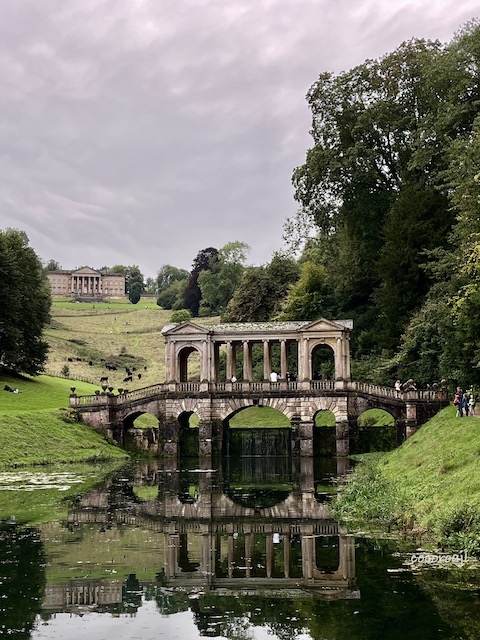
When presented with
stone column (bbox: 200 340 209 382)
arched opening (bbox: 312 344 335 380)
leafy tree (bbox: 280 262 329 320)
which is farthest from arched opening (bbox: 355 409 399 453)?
leafy tree (bbox: 280 262 329 320)

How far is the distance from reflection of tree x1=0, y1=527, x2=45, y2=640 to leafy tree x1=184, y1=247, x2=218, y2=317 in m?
137

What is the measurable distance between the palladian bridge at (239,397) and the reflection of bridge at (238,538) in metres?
20.4

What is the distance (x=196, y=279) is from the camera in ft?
543

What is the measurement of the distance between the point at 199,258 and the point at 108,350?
164ft

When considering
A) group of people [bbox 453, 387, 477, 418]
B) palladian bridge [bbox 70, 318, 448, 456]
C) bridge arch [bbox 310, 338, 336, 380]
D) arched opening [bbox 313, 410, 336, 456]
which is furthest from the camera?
bridge arch [bbox 310, 338, 336, 380]

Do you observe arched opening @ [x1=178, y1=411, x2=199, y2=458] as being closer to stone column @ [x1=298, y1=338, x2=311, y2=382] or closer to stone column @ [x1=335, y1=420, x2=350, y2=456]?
stone column @ [x1=298, y1=338, x2=311, y2=382]

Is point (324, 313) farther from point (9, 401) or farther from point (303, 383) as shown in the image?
point (9, 401)

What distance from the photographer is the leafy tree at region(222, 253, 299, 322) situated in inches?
3546

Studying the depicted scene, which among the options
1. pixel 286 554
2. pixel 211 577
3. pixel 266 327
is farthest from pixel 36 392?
pixel 211 577

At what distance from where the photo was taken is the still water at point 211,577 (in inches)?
613

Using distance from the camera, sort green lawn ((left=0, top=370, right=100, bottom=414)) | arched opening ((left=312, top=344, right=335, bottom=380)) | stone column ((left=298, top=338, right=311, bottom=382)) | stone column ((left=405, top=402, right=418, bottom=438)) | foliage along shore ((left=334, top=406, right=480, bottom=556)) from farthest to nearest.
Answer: arched opening ((left=312, top=344, right=335, bottom=380)), green lawn ((left=0, top=370, right=100, bottom=414)), stone column ((left=298, top=338, right=311, bottom=382)), stone column ((left=405, top=402, right=418, bottom=438)), foliage along shore ((left=334, top=406, right=480, bottom=556))

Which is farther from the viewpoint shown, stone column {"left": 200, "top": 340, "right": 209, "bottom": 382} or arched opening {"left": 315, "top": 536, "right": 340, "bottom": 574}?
stone column {"left": 200, "top": 340, "right": 209, "bottom": 382}

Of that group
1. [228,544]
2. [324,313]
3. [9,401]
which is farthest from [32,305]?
[228,544]

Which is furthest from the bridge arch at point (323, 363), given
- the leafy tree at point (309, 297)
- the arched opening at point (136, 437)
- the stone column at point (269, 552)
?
the stone column at point (269, 552)
